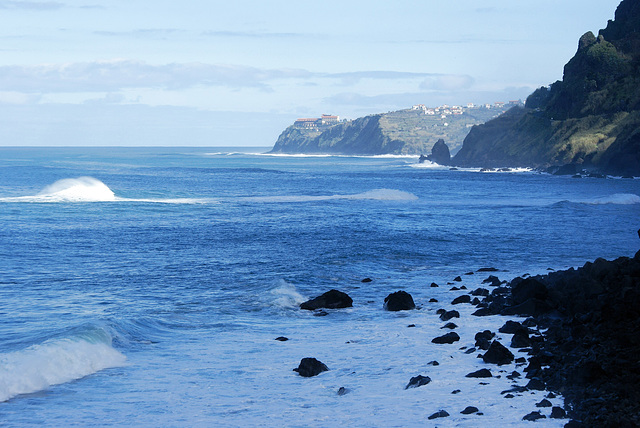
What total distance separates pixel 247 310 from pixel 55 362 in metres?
7.16

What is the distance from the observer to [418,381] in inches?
521

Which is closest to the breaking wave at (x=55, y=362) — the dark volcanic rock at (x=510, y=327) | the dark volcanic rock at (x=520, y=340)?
the dark volcanic rock at (x=520, y=340)

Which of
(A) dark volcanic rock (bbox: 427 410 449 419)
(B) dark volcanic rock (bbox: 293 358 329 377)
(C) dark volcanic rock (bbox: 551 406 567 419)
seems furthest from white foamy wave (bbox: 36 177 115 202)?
(C) dark volcanic rock (bbox: 551 406 567 419)

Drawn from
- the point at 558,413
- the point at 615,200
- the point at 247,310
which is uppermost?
the point at 615,200

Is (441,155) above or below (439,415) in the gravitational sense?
above

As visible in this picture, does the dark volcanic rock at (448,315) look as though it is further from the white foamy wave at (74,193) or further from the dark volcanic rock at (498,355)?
the white foamy wave at (74,193)

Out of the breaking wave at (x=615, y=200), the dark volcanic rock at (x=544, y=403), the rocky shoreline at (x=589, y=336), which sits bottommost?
the dark volcanic rock at (x=544, y=403)

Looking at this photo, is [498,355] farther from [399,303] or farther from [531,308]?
[399,303]

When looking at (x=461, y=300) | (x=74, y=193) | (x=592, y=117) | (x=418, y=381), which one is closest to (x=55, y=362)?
(x=418, y=381)

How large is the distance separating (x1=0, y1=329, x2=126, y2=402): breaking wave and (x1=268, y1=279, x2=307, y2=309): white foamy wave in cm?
644

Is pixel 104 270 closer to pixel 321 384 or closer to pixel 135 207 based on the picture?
pixel 321 384

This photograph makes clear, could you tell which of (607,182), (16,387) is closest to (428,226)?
(16,387)

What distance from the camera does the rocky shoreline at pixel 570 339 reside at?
1112 centimetres

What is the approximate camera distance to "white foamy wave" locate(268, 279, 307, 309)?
854 inches
